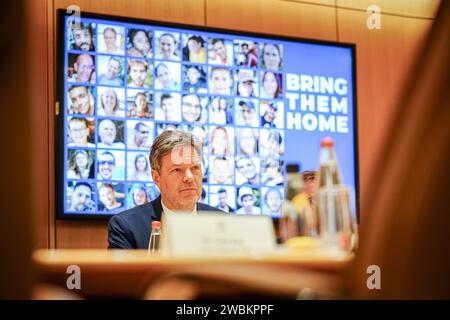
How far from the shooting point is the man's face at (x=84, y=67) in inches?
147

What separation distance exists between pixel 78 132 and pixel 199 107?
64 centimetres

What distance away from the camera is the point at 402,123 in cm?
59

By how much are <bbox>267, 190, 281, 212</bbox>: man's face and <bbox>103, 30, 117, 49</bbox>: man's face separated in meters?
1.10

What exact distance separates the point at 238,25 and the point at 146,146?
0.90 meters

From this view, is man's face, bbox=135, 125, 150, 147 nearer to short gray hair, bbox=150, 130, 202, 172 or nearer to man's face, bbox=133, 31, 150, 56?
man's face, bbox=133, 31, 150, 56

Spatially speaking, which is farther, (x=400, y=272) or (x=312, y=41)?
(x=312, y=41)

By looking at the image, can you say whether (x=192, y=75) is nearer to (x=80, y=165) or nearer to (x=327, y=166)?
(x=80, y=165)

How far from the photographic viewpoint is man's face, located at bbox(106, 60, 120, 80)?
3.83 meters

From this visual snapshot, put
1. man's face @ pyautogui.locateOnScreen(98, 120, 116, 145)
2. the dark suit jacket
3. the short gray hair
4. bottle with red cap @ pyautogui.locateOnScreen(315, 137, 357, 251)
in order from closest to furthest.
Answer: bottle with red cap @ pyautogui.locateOnScreen(315, 137, 357, 251) → the dark suit jacket → the short gray hair → man's face @ pyautogui.locateOnScreen(98, 120, 116, 145)

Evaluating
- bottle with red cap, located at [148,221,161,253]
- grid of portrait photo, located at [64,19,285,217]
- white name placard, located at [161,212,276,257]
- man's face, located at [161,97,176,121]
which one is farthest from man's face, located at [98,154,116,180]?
white name placard, located at [161,212,276,257]
